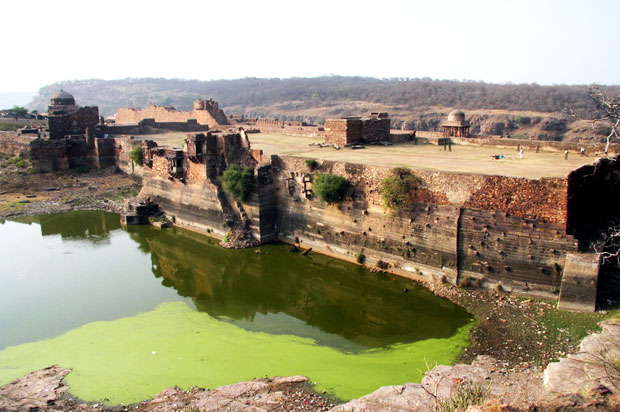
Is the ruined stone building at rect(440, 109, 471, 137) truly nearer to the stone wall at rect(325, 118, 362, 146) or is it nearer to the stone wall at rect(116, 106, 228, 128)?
the stone wall at rect(325, 118, 362, 146)

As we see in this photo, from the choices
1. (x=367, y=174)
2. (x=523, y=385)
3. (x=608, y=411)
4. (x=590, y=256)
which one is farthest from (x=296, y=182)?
(x=608, y=411)

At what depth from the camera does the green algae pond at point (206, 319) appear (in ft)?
24.6

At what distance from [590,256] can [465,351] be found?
9.68 ft

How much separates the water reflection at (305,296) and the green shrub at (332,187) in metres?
1.59

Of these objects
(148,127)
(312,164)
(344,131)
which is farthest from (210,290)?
(148,127)

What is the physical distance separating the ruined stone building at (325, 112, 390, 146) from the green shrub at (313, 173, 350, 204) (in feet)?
13.1

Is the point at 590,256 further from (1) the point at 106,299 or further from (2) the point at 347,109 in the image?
(2) the point at 347,109

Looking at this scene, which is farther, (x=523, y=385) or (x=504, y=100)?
(x=504, y=100)

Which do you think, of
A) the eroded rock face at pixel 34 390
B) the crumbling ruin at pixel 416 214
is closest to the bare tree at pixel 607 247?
the crumbling ruin at pixel 416 214

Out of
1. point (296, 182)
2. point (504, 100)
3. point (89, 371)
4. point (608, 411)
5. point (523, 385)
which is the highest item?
point (504, 100)

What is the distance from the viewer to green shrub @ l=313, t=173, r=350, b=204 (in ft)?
40.2

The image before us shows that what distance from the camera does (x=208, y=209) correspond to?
14914mm

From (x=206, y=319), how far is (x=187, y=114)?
22.4 meters

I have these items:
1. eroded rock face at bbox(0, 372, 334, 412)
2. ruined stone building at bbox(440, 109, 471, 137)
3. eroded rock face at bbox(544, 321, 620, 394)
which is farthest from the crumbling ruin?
eroded rock face at bbox(0, 372, 334, 412)
